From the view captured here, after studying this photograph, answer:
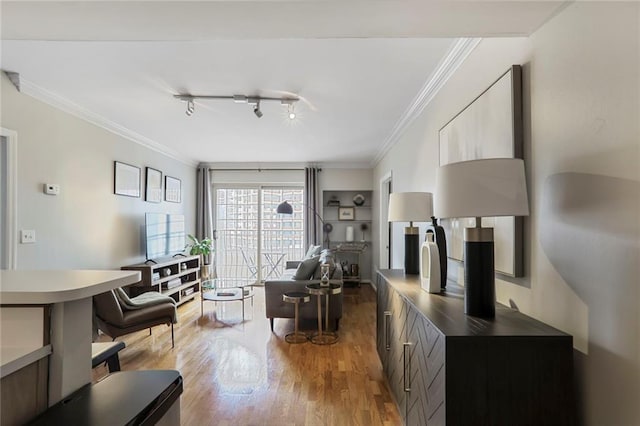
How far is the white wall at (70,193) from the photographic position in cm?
292

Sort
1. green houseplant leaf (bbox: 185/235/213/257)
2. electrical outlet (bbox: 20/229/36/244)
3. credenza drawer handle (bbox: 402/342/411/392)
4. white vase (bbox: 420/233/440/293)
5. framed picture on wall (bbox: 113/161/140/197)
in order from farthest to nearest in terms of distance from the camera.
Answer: green houseplant leaf (bbox: 185/235/213/257) → framed picture on wall (bbox: 113/161/140/197) → electrical outlet (bbox: 20/229/36/244) → white vase (bbox: 420/233/440/293) → credenza drawer handle (bbox: 402/342/411/392)

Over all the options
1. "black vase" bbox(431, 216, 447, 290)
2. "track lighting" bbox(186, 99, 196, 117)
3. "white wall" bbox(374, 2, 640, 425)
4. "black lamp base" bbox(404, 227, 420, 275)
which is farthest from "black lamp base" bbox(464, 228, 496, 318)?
"track lighting" bbox(186, 99, 196, 117)

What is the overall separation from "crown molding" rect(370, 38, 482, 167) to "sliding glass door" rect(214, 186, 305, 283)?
333 centimetres

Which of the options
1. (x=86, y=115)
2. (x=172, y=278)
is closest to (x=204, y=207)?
(x=172, y=278)

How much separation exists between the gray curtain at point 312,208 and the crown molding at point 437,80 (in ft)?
8.64

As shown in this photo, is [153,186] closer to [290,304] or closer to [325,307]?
[290,304]

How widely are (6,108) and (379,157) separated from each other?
4.85 m

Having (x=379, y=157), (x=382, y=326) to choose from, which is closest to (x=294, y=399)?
(x=382, y=326)

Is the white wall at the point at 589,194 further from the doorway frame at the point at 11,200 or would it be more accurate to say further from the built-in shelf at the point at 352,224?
the built-in shelf at the point at 352,224

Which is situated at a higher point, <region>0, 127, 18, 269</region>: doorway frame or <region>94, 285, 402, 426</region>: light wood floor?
<region>0, 127, 18, 269</region>: doorway frame

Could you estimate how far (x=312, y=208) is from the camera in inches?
266

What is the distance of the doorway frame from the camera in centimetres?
275

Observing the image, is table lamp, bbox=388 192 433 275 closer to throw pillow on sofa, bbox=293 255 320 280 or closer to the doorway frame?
throw pillow on sofa, bbox=293 255 320 280

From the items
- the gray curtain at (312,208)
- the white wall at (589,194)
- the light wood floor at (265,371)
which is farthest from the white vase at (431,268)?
the gray curtain at (312,208)
